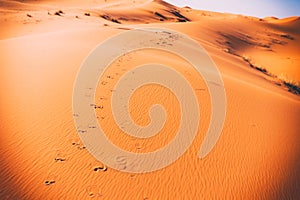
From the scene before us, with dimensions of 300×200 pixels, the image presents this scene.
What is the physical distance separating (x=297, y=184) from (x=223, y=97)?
304 centimetres

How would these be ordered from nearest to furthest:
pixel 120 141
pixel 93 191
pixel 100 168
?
1. pixel 93 191
2. pixel 100 168
3. pixel 120 141

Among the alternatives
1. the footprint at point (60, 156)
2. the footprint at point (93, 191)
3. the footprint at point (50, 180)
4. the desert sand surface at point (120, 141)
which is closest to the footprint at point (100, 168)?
the desert sand surface at point (120, 141)

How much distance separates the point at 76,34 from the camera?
467 inches

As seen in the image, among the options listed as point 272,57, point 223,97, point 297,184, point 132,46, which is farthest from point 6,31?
point 272,57

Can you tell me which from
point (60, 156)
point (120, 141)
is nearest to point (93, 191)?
point (60, 156)

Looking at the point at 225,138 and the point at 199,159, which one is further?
the point at 225,138

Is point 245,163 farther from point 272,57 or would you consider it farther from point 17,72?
point 272,57

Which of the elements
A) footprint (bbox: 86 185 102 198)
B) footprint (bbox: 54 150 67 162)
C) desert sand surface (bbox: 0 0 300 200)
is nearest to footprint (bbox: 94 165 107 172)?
desert sand surface (bbox: 0 0 300 200)

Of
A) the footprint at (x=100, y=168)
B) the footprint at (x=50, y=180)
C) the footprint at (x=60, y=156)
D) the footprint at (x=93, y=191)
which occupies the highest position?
the footprint at (x=60, y=156)

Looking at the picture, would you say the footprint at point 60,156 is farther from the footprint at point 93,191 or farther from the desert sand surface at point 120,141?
the footprint at point 93,191

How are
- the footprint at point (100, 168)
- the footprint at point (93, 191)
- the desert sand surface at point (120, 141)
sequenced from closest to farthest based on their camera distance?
the footprint at point (93, 191) < the desert sand surface at point (120, 141) < the footprint at point (100, 168)

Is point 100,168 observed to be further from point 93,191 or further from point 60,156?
point 60,156

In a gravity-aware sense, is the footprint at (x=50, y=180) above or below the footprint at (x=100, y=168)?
above

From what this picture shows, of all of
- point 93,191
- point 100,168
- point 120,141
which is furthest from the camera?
point 120,141
